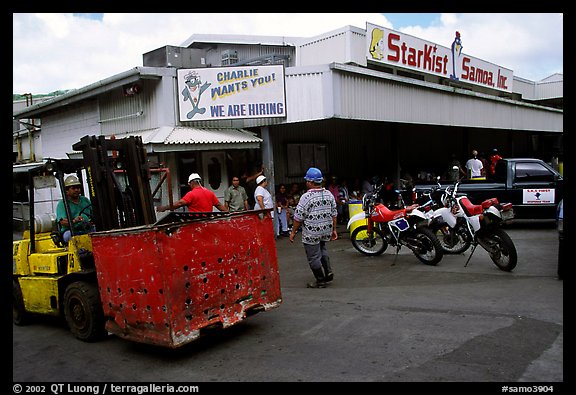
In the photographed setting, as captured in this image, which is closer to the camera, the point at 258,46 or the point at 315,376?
the point at 315,376

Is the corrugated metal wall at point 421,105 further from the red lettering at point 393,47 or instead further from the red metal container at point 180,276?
the red metal container at point 180,276

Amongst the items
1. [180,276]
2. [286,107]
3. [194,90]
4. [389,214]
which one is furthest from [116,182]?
[286,107]

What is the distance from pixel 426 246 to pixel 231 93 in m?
6.14

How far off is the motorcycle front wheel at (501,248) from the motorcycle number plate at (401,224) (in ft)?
4.35

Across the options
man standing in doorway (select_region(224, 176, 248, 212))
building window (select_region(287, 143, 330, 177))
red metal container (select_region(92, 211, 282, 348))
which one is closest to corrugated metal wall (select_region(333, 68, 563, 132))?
man standing in doorway (select_region(224, 176, 248, 212))

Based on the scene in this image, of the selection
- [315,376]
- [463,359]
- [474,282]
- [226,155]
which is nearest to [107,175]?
[315,376]

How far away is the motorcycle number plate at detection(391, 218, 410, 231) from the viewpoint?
29.7 feet

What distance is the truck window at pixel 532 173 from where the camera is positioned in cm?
1223

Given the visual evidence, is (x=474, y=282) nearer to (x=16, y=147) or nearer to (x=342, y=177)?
(x=342, y=177)

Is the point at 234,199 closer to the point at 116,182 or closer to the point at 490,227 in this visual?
the point at 116,182

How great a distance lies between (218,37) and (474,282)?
14.6 m

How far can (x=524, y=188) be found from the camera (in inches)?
481

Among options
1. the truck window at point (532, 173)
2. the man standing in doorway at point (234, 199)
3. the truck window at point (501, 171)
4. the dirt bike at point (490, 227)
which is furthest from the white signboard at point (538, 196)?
the man standing in doorway at point (234, 199)

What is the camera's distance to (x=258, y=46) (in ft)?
65.4
